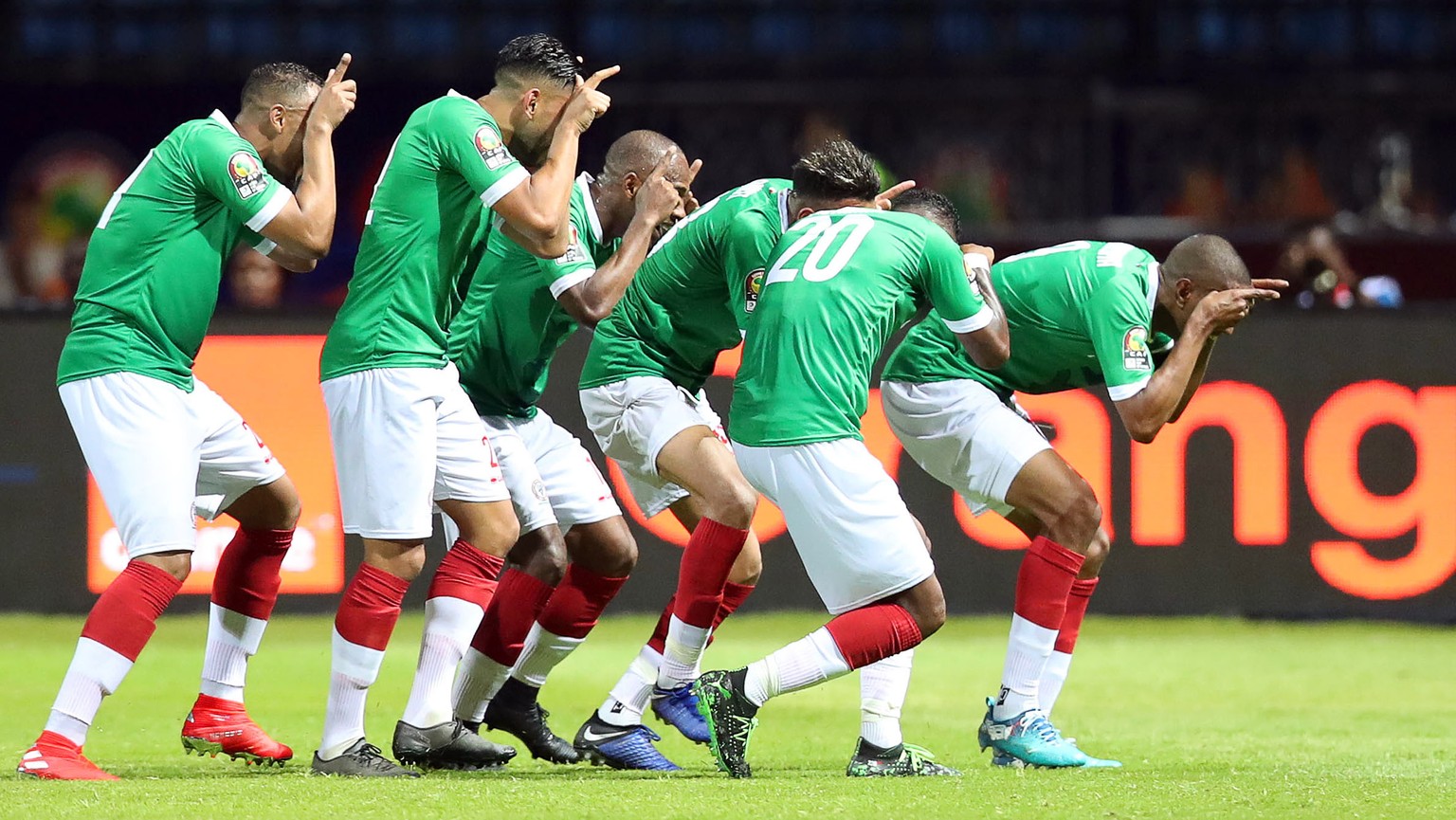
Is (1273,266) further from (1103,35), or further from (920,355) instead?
(920,355)

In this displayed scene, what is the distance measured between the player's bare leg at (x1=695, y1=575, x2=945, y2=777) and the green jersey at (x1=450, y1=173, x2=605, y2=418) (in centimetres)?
143

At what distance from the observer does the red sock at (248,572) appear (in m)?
6.18

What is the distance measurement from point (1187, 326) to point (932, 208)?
0.96m

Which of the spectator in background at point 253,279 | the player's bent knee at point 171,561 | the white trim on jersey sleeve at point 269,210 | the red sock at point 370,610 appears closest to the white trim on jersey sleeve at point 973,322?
the red sock at point 370,610

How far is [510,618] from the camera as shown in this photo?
21.0 feet

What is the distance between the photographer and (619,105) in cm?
1588

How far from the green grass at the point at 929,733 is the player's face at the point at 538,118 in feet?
6.59

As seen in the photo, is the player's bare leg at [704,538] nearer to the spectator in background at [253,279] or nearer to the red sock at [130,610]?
the red sock at [130,610]

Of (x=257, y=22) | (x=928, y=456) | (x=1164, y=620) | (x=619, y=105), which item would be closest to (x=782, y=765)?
(x=928, y=456)

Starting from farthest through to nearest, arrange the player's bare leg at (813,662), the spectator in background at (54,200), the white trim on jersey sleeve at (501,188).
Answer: the spectator in background at (54,200), the white trim on jersey sleeve at (501,188), the player's bare leg at (813,662)

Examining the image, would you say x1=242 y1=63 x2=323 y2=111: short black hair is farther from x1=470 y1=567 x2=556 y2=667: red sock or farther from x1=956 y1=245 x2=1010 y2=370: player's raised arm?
x1=956 y1=245 x2=1010 y2=370: player's raised arm

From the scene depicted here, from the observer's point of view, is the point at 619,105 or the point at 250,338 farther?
the point at 619,105

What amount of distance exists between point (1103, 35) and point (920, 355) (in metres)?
10.9

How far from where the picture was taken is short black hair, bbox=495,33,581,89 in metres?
6.03
